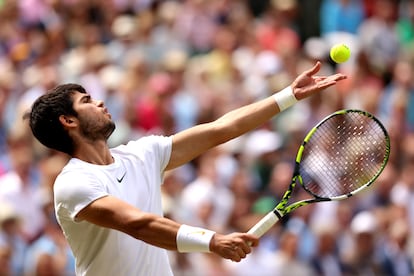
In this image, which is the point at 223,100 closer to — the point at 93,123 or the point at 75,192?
the point at 93,123

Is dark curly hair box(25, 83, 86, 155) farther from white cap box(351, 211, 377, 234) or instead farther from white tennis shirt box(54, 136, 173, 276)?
white cap box(351, 211, 377, 234)

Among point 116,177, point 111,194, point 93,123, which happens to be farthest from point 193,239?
point 93,123

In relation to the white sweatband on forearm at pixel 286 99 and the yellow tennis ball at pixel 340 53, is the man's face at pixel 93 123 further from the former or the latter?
the yellow tennis ball at pixel 340 53

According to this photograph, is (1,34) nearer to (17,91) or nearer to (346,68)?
(17,91)

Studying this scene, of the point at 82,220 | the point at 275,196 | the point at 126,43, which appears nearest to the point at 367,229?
the point at 275,196

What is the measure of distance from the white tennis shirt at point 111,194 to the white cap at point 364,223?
470 cm

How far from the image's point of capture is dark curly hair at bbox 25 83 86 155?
667 cm

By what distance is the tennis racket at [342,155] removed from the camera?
7.26m

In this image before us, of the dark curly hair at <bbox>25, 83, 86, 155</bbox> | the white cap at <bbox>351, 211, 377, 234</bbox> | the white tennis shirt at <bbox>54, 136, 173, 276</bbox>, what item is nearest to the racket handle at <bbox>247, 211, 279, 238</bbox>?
the white tennis shirt at <bbox>54, 136, 173, 276</bbox>

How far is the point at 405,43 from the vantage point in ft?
45.3

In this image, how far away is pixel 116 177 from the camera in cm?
655

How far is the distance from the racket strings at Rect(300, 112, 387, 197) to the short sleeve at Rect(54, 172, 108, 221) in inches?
60.2

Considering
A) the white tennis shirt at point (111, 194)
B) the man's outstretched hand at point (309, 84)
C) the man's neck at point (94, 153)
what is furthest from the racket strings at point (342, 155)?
the man's neck at point (94, 153)

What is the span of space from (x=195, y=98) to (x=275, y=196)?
192cm
